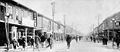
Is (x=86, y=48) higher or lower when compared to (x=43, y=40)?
lower

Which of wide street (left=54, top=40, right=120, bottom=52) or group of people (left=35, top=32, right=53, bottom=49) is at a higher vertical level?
group of people (left=35, top=32, right=53, bottom=49)

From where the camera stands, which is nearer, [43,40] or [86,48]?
[86,48]

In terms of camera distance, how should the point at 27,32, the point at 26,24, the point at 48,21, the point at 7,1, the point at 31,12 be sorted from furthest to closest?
the point at 48,21, the point at 31,12, the point at 27,32, the point at 26,24, the point at 7,1

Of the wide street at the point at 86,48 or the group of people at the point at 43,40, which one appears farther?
the group of people at the point at 43,40

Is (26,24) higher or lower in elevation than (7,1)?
lower

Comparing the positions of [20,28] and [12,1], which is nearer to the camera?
[12,1]

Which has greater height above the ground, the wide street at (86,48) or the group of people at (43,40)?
the group of people at (43,40)

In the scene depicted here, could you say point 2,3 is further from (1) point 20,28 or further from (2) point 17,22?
(1) point 20,28

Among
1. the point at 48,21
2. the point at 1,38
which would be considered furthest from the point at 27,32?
the point at 48,21

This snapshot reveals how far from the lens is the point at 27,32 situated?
39.0 meters

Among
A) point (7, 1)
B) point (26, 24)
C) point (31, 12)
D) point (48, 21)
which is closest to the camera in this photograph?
point (7, 1)

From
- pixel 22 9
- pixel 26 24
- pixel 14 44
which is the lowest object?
pixel 14 44

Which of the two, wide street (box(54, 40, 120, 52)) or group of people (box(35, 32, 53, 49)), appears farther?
group of people (box(35, 32, 53, 49))

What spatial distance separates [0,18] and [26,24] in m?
8.75
